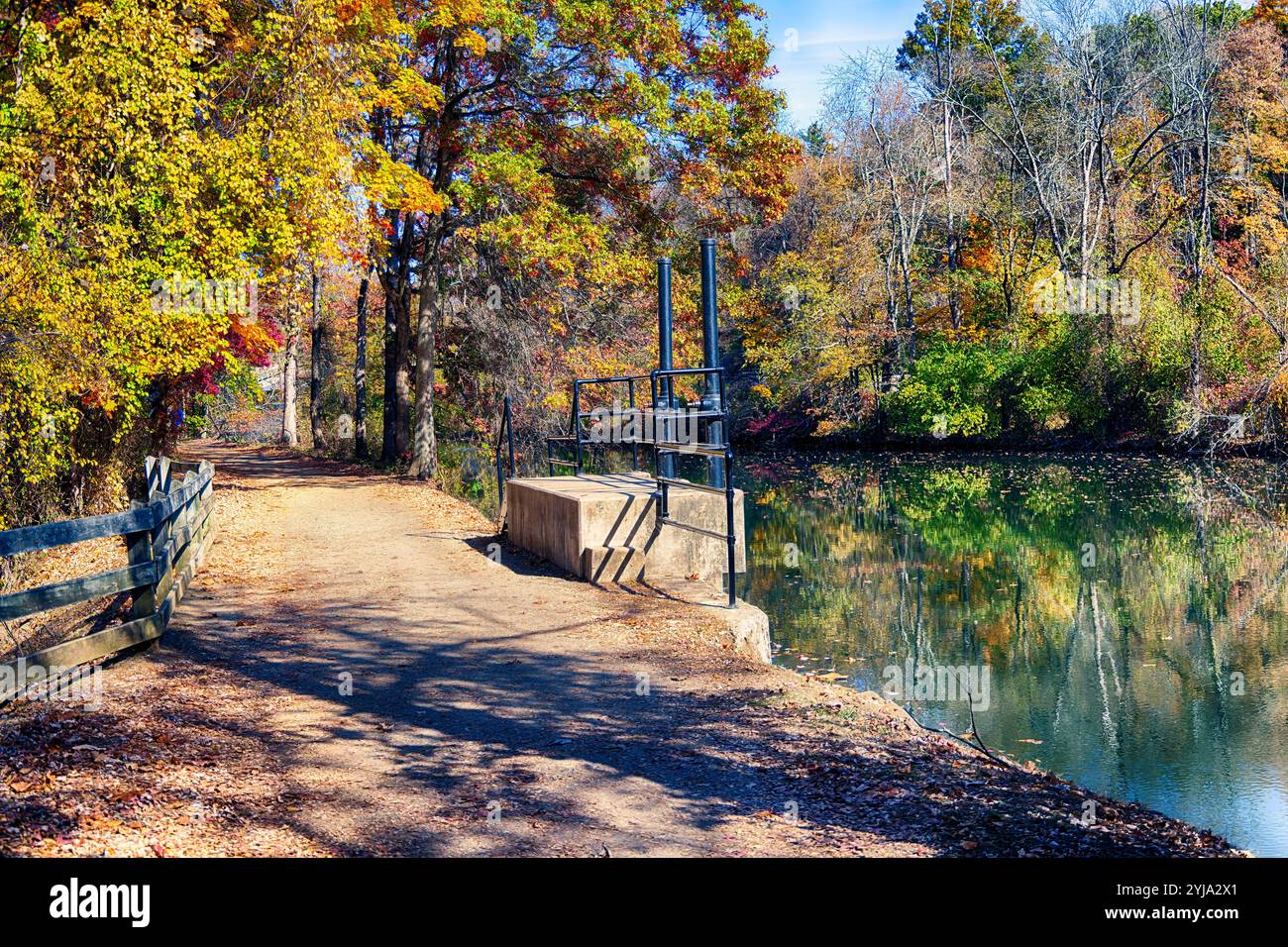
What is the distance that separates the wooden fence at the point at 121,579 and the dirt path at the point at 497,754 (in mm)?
283

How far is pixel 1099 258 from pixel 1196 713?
31.5 meters

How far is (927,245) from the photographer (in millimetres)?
46688

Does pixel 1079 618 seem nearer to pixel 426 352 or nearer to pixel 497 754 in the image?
pixel 497 754

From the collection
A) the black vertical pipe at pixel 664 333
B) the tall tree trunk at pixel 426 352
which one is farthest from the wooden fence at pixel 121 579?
the tall tree trunk at pixel 426 352

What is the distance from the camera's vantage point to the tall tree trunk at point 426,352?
80.6ft

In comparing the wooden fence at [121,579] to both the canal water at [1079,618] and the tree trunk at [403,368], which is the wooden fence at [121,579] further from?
the tree trunk at [403,368]

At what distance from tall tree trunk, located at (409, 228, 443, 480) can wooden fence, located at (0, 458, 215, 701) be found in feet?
43.0

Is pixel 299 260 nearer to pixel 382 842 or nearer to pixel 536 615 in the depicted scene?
pixel 536 615

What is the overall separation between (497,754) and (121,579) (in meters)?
3.80

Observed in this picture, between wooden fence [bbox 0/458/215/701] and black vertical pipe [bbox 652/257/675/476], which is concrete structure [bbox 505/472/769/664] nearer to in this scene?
black vertical pipe [bbox 652/257/675/476]

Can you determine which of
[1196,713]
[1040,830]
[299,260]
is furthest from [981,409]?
[1040,830]

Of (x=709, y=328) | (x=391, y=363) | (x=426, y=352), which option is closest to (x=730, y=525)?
(x=709, y=328)

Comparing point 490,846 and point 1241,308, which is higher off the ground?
point 1241,308

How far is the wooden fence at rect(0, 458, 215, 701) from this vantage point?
24.0 feet
